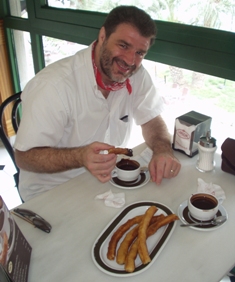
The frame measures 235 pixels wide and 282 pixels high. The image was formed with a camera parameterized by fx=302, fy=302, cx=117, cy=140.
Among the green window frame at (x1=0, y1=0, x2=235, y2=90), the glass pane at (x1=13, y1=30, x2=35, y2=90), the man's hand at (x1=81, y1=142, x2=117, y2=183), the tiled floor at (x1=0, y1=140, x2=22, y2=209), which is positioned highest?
the green window frame at (x1=0, y1=0, x2=235, y2=90)

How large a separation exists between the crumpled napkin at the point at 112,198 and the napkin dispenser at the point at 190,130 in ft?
1.44

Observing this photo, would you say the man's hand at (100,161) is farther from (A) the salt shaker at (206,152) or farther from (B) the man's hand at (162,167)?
(A) the salt shaker at (206,152)

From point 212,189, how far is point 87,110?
0.67 metres

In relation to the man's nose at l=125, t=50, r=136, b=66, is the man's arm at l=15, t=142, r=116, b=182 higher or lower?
lower

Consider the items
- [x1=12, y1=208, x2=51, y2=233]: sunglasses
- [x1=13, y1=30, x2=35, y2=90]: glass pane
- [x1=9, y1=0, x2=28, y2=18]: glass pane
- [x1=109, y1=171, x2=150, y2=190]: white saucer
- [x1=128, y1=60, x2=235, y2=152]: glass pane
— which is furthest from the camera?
[x1=13, y1=30, x2=35, y2=90]: glass pane

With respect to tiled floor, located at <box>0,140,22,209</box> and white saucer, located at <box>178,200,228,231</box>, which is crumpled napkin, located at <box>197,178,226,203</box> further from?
tiled floor, located at <box>0,140,22,209</box>

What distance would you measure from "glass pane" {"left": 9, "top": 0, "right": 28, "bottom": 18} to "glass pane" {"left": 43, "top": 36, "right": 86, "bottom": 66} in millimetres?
345

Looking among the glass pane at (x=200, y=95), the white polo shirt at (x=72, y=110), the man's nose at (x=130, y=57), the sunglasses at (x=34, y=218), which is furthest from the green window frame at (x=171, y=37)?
the sunglasses at (x=34, y=218)

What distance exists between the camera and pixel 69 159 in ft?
4.14

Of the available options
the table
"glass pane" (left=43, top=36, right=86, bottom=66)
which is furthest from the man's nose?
"glass pane" (left=43, top=36, right=86, bottom=66)

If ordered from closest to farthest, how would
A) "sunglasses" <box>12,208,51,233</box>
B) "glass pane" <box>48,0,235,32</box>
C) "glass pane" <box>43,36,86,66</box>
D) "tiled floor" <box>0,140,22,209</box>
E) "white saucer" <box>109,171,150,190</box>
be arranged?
"sunglasses" <box>12,208,51,233</box>, "white saucer" <box>109,171,150,190</box>, "glass pane" <box>48,0,235,32</box>, "tiled floor" <box>0,140,22,209</box>, "glass pane" <box>43,36,86,66</box>

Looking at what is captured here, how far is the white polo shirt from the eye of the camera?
130 cm

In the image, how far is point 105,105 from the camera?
4.97ft

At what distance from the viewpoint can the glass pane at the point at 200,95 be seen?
179 centimetres
